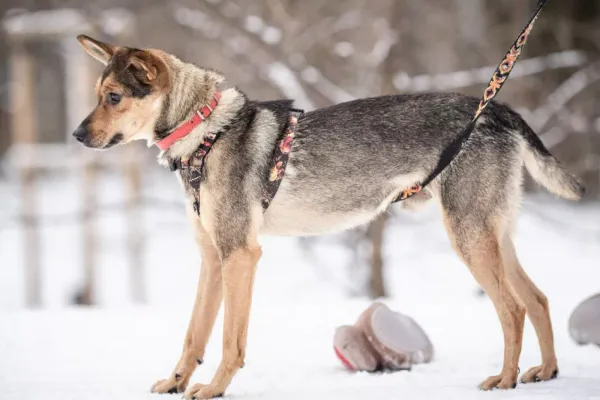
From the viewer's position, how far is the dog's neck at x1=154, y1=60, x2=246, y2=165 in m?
4.00

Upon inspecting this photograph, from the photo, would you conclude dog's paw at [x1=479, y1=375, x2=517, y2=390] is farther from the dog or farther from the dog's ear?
the dog's ear

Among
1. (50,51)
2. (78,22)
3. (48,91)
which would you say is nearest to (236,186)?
(78,22)

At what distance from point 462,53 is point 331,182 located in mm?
7033

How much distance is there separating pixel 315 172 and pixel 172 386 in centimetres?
153

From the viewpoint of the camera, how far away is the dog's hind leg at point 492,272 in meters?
3.84

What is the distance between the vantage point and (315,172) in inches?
162

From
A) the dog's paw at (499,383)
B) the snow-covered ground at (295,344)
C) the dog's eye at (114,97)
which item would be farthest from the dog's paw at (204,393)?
the dog's eye at (114,97)

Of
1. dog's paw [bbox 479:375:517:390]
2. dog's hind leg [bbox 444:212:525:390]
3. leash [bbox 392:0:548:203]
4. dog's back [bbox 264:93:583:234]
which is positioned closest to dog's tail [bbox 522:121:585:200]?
dog's back [bbox 264:93:583:234]

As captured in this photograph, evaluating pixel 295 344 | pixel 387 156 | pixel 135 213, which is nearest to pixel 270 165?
pixel 387 156

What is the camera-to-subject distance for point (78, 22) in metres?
9.06

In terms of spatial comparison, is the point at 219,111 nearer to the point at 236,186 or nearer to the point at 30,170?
the point at 236,186

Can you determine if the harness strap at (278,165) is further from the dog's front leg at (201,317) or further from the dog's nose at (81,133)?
the dog's nose at (81,133)

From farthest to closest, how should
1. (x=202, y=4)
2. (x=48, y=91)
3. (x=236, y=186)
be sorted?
(x=48, y=91) → (x=202, y=4) → (x=236, y=186)

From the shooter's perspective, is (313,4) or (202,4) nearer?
(202,4)
